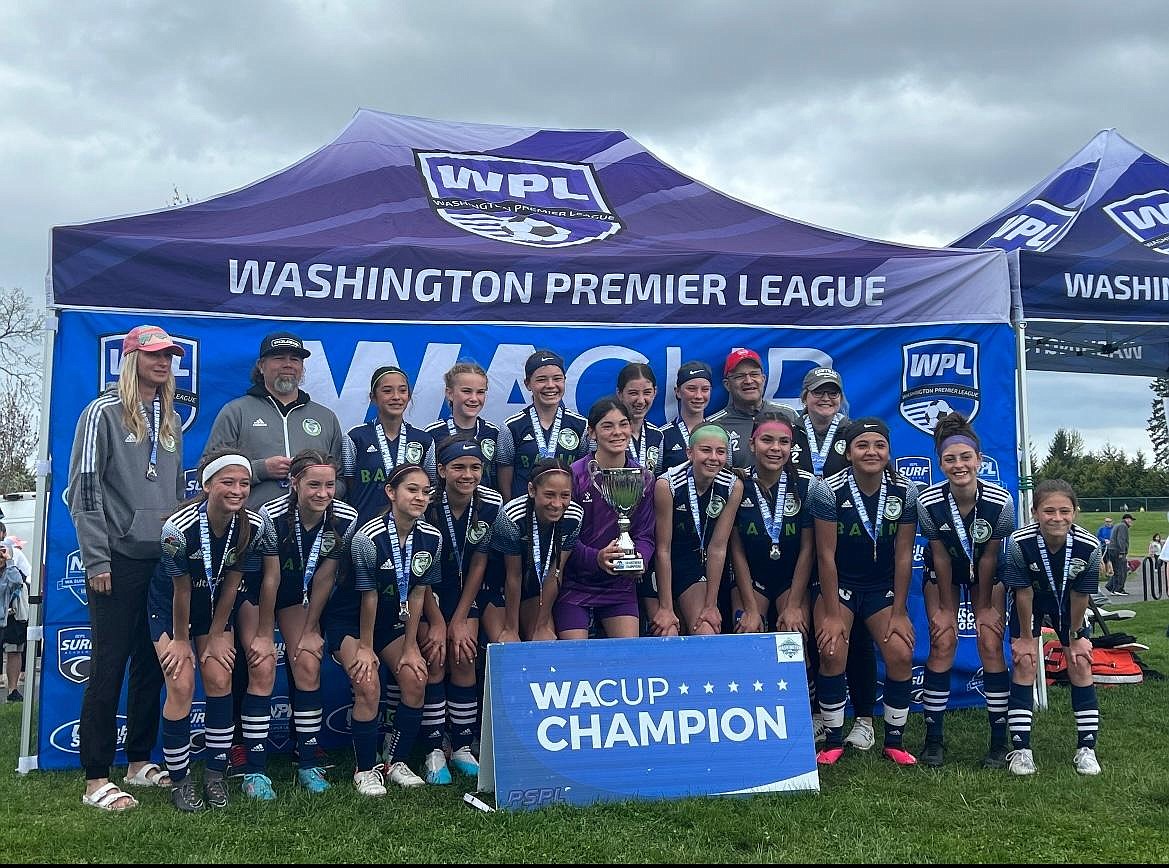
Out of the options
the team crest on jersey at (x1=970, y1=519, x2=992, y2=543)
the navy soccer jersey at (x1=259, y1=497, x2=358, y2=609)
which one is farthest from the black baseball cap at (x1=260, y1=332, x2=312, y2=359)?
the team crest on jersey at (x1=970, y1=519, x2=992, y2=543)

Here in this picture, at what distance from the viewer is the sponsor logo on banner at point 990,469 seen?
616cm

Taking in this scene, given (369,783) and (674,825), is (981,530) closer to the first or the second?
(674,825)

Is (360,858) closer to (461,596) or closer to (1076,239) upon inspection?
(461,596)

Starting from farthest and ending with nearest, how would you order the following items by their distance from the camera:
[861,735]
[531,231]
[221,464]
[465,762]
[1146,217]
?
[1146,217] → [531,231] → [861,735] → [465,762] → [221,464]

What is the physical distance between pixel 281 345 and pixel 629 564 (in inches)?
84.1

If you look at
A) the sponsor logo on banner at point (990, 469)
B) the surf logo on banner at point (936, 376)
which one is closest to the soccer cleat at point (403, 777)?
the surf logo on banner at point (936, 376)

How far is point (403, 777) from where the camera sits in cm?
461

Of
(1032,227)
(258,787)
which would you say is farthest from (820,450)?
(1032,227)

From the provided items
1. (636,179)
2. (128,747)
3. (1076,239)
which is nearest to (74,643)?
(128,747)

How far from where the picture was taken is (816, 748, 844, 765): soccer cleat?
4941 mm

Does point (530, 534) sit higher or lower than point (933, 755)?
higher

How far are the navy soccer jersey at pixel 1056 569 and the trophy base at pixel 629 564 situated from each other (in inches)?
72.1

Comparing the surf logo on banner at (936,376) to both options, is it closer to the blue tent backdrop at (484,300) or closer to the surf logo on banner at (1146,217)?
the blue tent backdrop at (484,300)

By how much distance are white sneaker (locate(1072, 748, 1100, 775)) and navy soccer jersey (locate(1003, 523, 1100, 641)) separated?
0.57 metres
